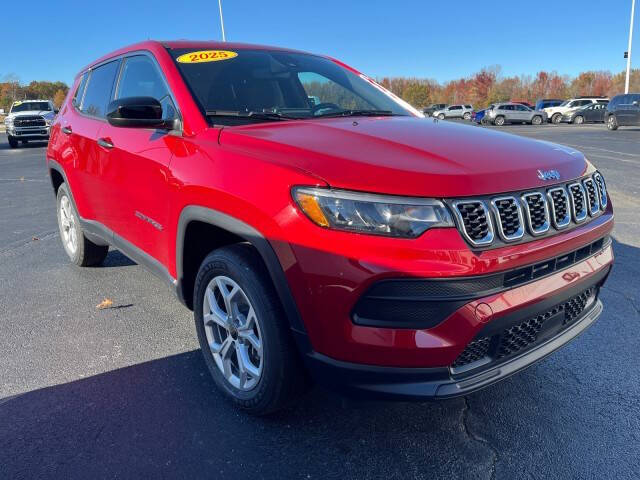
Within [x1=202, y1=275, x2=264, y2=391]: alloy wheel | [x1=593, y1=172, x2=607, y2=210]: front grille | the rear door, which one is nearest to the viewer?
[x1=202, y1=275, x2=264, y2=391]: alloy wheel

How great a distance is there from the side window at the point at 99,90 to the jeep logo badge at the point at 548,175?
3084mm

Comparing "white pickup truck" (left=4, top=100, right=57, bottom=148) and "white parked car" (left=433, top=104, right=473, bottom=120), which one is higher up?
"white pickup truck" (left=4, top=100, right=57, bottom=148)

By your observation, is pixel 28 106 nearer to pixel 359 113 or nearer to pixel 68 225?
pixel 68 225

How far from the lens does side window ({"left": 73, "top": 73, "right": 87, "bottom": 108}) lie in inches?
176

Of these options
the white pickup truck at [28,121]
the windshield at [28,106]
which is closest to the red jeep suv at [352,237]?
the white pickup truck at [28,121]

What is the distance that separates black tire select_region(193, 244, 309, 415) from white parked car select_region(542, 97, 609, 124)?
1489 inches

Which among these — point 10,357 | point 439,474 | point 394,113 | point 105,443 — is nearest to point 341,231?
point 439,474

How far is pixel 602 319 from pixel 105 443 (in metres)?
3.16

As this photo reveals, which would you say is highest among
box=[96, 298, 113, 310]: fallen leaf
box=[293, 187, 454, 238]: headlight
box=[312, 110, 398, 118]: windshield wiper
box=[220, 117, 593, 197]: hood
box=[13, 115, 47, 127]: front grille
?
box=[13, 115, 47, 127]: front grille

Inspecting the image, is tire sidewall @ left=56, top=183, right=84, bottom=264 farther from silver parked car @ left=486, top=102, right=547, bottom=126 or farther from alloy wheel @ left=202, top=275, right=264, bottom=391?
Result: silver parked car @ left=486, top=102, right=547, bottom=126

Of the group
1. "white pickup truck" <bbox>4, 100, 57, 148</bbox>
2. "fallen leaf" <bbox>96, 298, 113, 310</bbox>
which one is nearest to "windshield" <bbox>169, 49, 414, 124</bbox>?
"fallen leaf" <bbox>96, 298, 113, 310</bbox>

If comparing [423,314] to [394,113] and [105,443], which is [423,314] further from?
[394,113]

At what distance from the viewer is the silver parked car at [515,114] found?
118 feet

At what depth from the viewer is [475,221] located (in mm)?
1874
